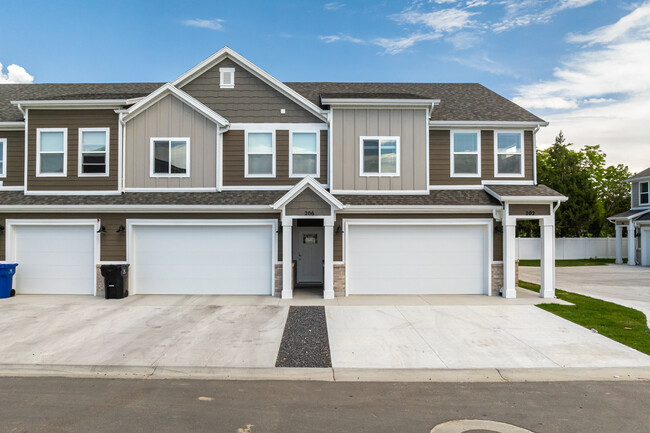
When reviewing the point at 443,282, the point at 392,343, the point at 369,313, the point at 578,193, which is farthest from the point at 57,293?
the point at 578,193

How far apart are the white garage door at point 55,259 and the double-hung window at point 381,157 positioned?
9.16 meters

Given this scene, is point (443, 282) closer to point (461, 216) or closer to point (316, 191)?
point (461, 216)

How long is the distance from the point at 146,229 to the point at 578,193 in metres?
29.4

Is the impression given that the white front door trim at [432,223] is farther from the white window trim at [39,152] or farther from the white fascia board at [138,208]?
the white window trim at [39,152]

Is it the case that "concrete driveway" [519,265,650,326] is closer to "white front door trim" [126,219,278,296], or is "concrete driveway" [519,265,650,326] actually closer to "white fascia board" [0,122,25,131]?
"white front door trim" [126,219,278,296]

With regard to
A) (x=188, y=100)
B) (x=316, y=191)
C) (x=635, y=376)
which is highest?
(x=188, y=100)

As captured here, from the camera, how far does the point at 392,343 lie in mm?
8391

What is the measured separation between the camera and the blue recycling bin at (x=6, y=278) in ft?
40.9

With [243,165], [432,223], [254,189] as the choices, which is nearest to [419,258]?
[432,223]

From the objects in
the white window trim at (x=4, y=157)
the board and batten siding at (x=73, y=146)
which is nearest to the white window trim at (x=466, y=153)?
the board and batten siding at (x=73, y=146)

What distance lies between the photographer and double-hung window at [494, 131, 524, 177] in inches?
562

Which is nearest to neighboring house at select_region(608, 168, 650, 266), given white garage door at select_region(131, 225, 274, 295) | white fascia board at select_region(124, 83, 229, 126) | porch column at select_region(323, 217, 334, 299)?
porch column at select_region(323, 217, 334, 299)

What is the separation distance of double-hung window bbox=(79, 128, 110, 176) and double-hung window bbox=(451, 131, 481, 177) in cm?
1170

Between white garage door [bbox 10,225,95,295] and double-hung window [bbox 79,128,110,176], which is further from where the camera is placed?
double-hung window [bbox 79,128,110,176]
